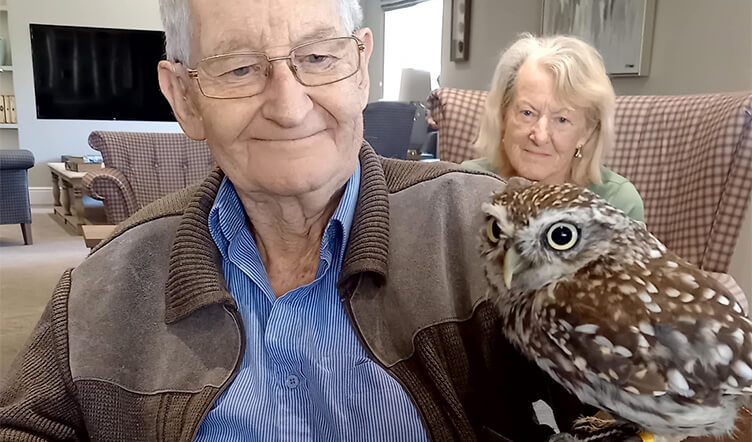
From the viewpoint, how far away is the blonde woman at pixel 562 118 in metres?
1.99

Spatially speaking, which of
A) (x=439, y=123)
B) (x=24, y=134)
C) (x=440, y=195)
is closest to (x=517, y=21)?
(x=439, y=123)

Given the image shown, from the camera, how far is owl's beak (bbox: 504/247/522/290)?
2.25 feet

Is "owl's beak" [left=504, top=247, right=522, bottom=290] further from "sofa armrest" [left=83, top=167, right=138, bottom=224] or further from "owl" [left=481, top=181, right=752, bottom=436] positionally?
"sofa armrest" [left=83, top=167, right=138, bottom=224]

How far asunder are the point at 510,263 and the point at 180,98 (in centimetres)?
63

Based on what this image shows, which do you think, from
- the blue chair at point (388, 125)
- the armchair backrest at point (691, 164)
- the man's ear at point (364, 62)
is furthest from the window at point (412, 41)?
the man's ear at point (364, 62)

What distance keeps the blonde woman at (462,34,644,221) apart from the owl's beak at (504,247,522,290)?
51.7 inches

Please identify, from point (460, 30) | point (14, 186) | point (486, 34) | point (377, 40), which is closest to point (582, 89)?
point (486, 34)

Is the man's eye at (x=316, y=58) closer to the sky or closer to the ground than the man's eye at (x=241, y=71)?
closer to the sky

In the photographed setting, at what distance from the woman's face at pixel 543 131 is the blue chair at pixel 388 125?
2275 millimetres

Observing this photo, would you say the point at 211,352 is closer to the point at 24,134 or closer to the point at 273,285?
the point at 273,285

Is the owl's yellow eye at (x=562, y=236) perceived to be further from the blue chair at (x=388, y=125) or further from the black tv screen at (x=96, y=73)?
the black tv screen at (x=96, y=73)

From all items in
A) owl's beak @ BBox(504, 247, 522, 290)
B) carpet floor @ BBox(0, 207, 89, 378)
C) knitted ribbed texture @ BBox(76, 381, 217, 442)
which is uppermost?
owl's beak @ BBox(504, 247, 522, 290)

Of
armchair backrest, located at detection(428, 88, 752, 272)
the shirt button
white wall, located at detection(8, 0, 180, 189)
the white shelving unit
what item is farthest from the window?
the shirt button

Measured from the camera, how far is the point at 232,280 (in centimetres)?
100
